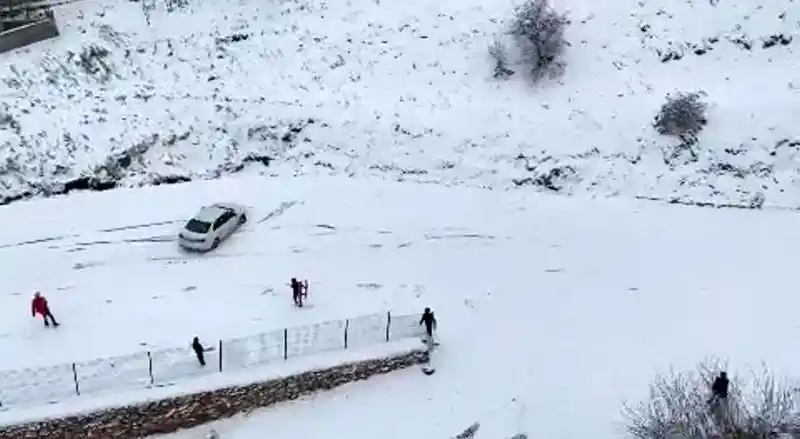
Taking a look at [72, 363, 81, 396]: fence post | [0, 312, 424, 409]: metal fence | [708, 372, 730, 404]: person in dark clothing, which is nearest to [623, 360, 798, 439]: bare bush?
[708, 372, 730, 404]: person in dark clothing

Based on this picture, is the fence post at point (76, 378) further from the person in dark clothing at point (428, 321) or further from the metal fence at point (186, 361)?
the person in dark clothing at point (428, 321)

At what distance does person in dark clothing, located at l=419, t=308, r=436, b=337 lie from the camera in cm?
2423

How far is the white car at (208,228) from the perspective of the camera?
27438mm

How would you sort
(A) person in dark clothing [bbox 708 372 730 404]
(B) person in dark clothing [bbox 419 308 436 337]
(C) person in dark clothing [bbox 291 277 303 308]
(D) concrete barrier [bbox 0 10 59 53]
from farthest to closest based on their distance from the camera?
(D) concrete barrier [bbox 0 10 59 53], (C) person in dark clothing [bbox 291 277 303 308], (B) person in dark clothing [bbox 419 308 436 337], (A) person in dark clothing [bbox 708 372 730 404]

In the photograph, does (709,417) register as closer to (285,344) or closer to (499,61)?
(285,344)

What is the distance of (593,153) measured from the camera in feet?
105

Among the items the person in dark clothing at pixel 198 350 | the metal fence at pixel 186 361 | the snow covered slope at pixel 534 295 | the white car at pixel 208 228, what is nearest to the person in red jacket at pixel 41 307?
the snow covered slope at pixel 534 295

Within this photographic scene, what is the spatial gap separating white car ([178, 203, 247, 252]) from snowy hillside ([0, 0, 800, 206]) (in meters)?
3.71

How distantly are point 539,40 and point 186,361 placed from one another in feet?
59.7

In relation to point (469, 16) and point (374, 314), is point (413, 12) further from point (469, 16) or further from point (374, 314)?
point (374, 314)

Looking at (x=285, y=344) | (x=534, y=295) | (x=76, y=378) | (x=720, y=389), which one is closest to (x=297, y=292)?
(x=285, y=344)

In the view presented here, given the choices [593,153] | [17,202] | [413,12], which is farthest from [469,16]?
[17,202]

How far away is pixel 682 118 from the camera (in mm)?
31953

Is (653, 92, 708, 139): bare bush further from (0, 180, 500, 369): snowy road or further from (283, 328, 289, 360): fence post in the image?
(283, 328, 289, 360): fence post
